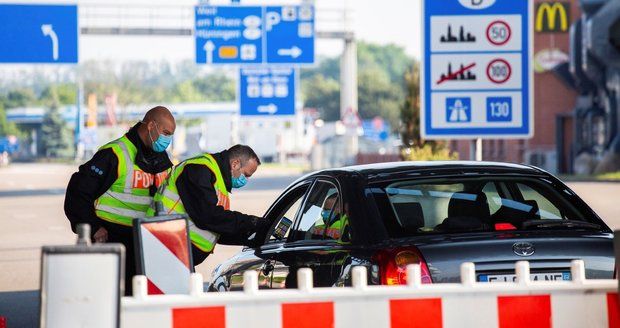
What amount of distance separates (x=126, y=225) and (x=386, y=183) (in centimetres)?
193

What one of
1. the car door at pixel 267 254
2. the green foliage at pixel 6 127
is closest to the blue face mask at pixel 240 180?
the car door at pixel 267 254

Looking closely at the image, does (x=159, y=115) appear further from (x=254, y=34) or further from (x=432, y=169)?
(x=254, y=34)

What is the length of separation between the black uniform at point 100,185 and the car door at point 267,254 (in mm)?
625

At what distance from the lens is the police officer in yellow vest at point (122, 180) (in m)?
8.68

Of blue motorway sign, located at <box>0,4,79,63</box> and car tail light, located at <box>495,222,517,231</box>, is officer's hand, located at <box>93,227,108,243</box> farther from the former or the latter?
blue motorway sign, located at <box>0,4,79,63</box>

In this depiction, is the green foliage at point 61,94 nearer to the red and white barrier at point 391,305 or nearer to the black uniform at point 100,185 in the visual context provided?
the black uniform at point 100,185

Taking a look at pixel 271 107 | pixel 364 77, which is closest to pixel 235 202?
pixel 271 107

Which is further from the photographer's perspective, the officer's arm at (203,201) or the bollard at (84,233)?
the officer's arm at (203,201)

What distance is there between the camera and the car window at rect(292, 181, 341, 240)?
7844 mm

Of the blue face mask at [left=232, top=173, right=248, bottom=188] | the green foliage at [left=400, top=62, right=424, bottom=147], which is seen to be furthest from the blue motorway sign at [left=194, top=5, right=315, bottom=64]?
the blue face mask at [left=232, top=173, right=248, bottom=188]

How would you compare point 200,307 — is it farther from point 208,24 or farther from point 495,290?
point 208,24

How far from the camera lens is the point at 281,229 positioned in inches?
341

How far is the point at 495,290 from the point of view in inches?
212

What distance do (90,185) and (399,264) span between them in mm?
2572
